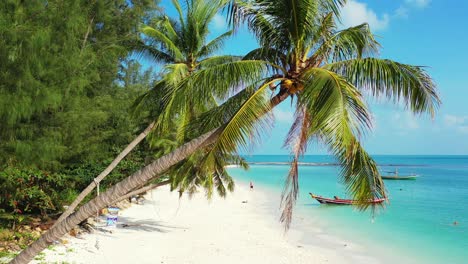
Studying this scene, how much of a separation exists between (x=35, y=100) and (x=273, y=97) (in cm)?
281

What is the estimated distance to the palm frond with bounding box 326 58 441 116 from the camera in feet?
14.0

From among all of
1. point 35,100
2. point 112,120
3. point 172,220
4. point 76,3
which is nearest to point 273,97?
point 35,100

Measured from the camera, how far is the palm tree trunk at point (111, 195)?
4074 mm

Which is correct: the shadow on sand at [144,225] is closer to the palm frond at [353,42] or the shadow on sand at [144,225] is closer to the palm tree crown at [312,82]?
the palm tree crown at [312,82]

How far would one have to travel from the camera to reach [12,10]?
4.87 meters

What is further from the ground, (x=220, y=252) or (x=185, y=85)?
(x=185, y=85)

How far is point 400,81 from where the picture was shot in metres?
4.28

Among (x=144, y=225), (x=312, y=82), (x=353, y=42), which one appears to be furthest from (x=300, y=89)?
(x=144, y=225)

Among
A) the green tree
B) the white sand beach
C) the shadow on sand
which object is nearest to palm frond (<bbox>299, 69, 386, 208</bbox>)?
the green tree

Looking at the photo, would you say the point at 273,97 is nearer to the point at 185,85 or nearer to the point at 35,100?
the point at 185,85

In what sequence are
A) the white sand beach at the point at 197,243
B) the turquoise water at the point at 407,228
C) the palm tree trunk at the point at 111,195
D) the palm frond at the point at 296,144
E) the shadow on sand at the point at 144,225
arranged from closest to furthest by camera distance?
the palm tree trunk at the point at 111,195 < the palm frond at the point at 296,144 < the white sand beach at the point at 197,243 < the shadow on sand at the point at 144,225 < the turquoise water at the point at 407,228

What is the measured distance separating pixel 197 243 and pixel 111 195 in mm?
7710

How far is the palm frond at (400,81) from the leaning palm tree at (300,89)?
1cm

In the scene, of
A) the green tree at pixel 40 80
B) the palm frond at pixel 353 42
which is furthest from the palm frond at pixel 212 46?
the palm frond at pixel 353 42
